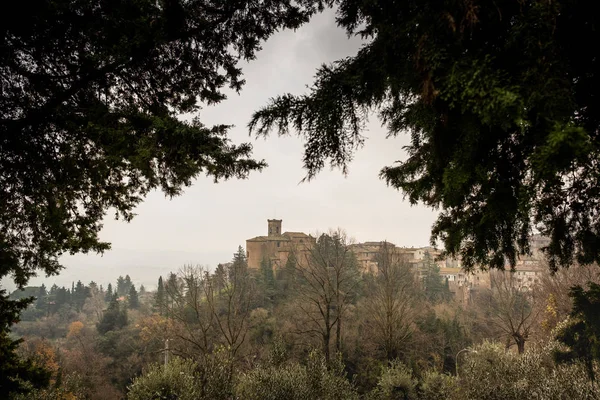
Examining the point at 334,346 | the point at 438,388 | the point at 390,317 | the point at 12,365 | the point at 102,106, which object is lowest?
the point at 334,346

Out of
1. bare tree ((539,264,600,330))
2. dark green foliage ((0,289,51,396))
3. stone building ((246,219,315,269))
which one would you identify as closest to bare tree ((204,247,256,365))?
dark green foliage ((0,289,51,396))

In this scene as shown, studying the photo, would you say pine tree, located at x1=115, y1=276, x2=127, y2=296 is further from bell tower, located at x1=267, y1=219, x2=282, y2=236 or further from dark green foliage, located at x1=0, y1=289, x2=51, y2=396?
dark green foliage, located at x1=0, y1=289, x2=51, y2=396

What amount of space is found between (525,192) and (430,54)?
1.02 metres

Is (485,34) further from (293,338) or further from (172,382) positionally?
(293,338)

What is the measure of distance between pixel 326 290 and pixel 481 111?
3224cm

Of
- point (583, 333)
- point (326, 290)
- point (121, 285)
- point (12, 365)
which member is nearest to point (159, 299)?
point (326, 290)

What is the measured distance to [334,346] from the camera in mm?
24891

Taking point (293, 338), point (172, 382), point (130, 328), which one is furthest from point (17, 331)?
point (172, 382)

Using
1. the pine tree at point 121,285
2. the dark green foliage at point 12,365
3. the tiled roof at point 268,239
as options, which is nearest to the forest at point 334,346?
the dark green foliage at point 12,365

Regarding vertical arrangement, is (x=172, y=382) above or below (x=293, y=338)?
above

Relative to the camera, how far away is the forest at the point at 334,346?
38.0 ft

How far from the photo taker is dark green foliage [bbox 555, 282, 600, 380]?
11.1 meters

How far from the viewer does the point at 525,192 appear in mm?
1994

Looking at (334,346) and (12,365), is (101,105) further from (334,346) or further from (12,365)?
(334,346)
